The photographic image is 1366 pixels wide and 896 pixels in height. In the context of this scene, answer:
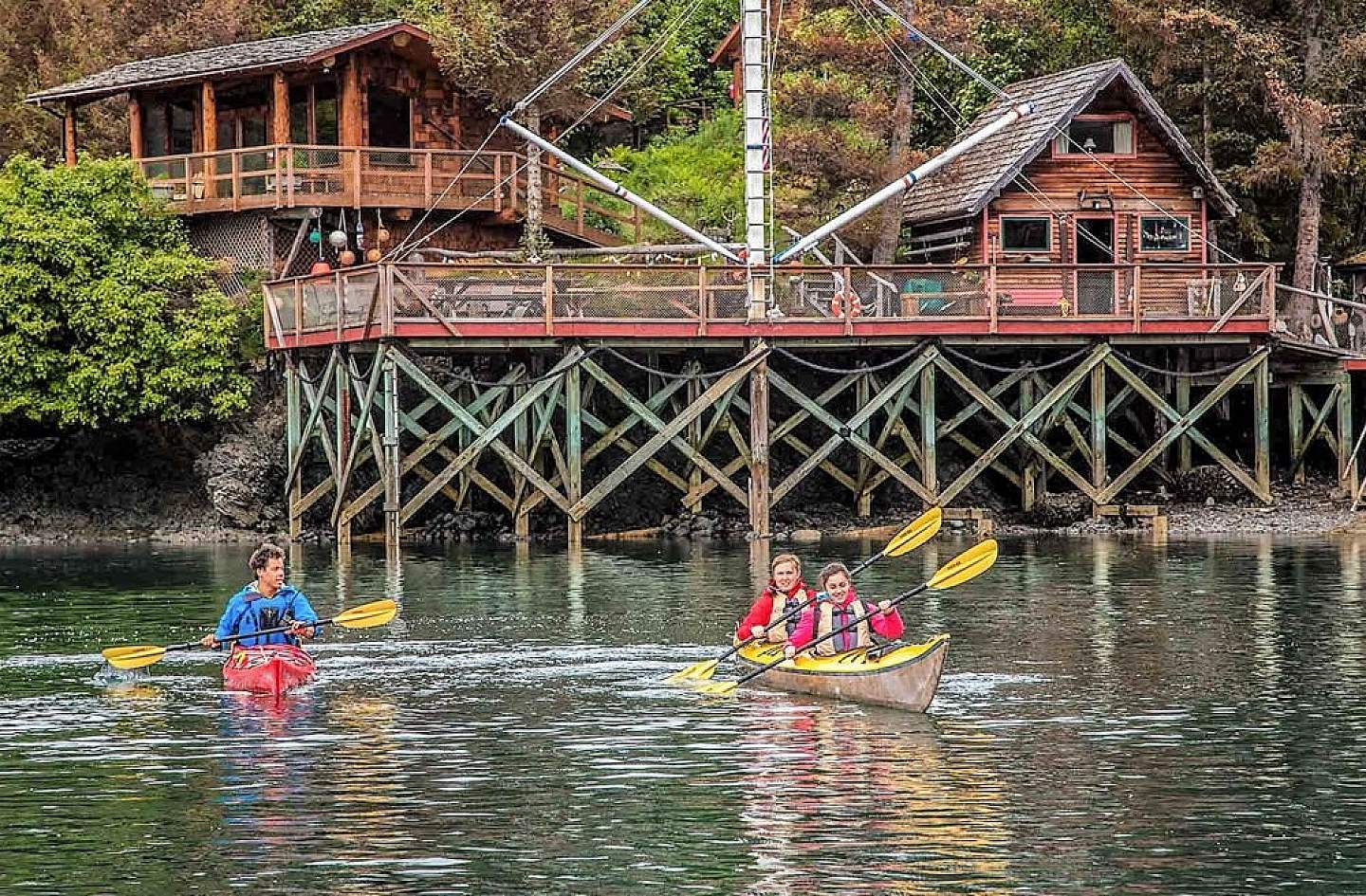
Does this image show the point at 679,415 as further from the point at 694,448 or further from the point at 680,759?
the point at 680,759

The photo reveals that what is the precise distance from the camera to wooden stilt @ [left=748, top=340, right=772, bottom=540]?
123 ft

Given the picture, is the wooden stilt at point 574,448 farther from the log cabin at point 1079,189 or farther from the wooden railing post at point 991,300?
the log cabin at point 1079,189

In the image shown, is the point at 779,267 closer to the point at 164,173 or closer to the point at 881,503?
the point at 881,503

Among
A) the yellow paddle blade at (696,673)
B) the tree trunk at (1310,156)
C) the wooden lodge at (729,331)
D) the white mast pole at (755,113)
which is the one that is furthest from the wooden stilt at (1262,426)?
the yellow paddle blade at (696,673)

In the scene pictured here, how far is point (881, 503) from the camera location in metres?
42.5

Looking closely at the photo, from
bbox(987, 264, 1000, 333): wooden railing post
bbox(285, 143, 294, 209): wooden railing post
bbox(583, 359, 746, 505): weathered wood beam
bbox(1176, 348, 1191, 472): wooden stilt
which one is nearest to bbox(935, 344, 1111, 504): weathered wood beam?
bbox(987, 264, 1000, 333): wooden railing post

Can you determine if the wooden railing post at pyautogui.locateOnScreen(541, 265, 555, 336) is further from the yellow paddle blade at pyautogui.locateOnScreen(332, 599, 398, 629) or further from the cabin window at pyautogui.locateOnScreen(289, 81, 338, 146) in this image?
the yellow paddle blade at pyautogui.locateOnScreen(332, 599, 398, 629)

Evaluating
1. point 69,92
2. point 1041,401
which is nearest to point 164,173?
point 69,92

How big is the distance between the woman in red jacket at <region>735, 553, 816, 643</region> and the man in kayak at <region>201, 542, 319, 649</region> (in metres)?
4.10

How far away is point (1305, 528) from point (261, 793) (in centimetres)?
2591

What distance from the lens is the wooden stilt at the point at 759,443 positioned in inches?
1474

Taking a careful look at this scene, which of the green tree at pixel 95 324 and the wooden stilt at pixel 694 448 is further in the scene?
the green tree at pixel 95 324

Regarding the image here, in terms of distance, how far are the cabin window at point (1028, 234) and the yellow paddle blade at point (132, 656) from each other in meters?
24.3

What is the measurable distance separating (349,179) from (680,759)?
2783 cm
